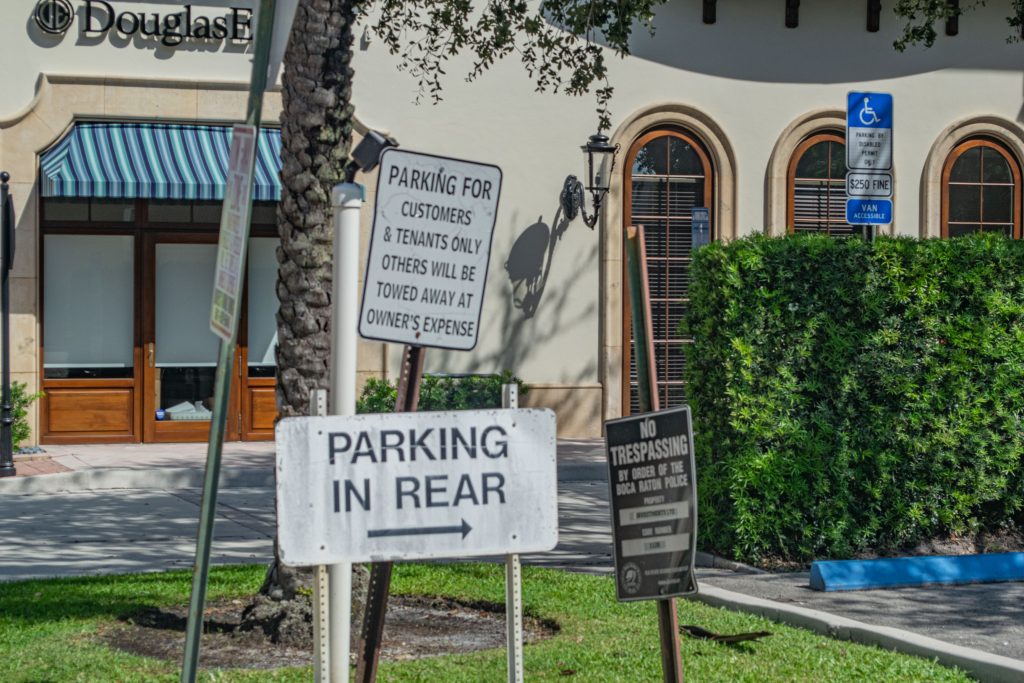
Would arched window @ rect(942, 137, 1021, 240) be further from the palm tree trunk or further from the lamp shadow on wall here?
the palm tree trunk

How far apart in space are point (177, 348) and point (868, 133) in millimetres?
11023

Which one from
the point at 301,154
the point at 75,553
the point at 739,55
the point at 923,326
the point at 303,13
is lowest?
the point at 75,553

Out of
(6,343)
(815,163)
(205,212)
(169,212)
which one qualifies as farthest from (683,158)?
(6,343)

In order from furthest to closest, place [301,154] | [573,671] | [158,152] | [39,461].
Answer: [158,152]
[39,461]
[301,154]
[573,671]

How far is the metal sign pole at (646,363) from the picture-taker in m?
4.69

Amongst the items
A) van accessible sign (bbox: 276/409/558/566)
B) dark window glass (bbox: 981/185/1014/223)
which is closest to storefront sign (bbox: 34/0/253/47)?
dark window glass (bbox: 981/185/1014/223)

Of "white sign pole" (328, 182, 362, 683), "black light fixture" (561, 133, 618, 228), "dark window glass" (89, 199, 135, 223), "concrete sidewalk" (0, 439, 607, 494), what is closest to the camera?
"white sign pole" (328, 182, 362, 683)

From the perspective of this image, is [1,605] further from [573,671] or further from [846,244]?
[846,244]

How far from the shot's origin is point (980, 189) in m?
20.7

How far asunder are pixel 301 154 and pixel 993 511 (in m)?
5.87

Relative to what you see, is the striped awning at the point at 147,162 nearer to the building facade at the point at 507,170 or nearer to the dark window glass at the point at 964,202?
the building facade at the point at 507,170

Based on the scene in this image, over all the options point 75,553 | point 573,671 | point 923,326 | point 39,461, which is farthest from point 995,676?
point 39,461

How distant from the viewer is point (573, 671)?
6.27 metres

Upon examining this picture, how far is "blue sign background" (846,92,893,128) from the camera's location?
985 cm
